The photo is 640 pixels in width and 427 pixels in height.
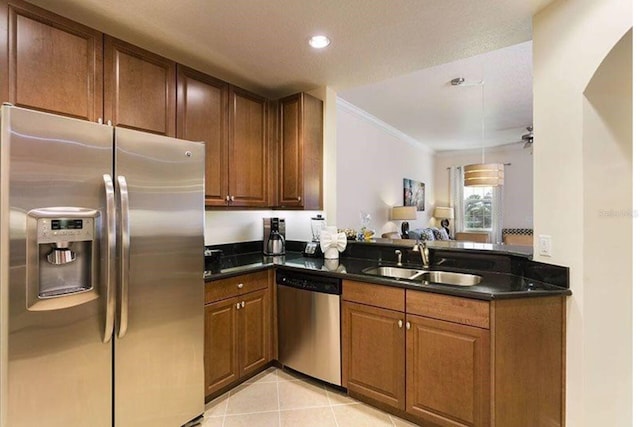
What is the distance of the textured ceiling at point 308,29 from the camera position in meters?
1.78

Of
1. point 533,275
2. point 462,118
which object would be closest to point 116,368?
point 533,275

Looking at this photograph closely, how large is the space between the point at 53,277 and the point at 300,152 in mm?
1980

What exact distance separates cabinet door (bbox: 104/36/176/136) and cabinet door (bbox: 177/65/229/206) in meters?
0.08

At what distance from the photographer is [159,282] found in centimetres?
175

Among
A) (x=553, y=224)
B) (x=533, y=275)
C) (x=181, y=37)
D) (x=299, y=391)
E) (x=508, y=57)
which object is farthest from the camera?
(x=508, y=57)

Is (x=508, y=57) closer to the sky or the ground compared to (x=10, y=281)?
closer to the sky

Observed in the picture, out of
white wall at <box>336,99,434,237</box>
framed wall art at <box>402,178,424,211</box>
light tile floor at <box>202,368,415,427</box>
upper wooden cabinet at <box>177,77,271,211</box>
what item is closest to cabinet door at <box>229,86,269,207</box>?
upper wooden cabinet at <box>177,77,271,211</box>

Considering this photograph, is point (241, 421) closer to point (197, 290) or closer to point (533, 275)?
point (197, 290)

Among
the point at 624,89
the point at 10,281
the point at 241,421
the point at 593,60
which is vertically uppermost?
the point at 593,60

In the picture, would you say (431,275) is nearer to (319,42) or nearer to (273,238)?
(273,238)

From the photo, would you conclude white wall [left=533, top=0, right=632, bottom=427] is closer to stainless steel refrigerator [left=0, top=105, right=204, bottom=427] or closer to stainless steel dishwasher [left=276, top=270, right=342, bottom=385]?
stainless steel dishwasher [left=276, top=270, right=342, bottom=385]

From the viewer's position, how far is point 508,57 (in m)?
2.93

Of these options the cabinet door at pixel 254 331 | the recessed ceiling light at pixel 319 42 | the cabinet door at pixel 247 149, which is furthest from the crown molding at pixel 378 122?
the cabinet door at pixel 254 331

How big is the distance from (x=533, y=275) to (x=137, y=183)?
7.78 ft
